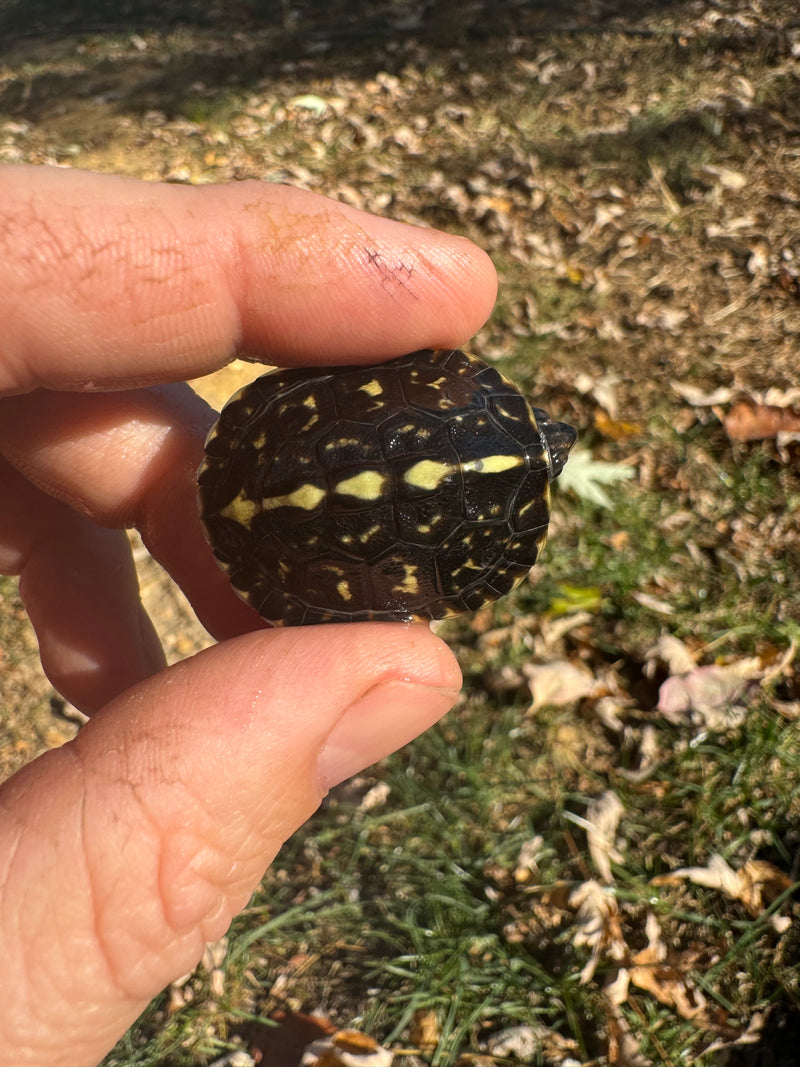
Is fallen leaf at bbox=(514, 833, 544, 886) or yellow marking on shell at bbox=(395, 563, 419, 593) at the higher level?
yellow marking on shell at bbox=(395, 563, 419, 593)

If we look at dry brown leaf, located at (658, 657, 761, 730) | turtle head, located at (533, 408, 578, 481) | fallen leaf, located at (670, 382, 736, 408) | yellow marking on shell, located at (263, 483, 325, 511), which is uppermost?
yellow marking on shell, located at (263, 483, 325, 511)

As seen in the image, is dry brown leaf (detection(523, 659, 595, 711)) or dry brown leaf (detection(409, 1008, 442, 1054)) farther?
dry brown leaf (detection(523, 659, 595, 711))

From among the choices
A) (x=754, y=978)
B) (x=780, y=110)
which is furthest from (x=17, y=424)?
(x=780, y=110)

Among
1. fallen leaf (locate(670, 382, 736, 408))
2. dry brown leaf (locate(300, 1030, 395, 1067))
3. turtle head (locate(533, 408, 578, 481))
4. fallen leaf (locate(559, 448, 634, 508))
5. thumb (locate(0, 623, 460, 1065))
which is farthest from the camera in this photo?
fallen leaf (locate(670, 382, 736, 408))

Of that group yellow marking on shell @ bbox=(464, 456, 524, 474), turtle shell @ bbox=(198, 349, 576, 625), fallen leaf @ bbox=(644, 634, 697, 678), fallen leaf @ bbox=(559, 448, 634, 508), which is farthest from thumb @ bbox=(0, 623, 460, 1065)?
fallen leaf @ bbox=(559, 448, 634, 508)

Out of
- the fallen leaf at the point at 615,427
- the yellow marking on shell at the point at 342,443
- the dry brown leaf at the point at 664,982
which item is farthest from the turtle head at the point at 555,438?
the dry brown leaf at the point at 664,982

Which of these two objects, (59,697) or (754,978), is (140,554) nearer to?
(59,697)

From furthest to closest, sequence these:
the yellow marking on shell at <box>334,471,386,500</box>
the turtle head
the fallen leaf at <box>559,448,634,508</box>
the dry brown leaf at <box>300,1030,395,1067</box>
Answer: the fallen leaf at <box>559,448,634,508</box> < the turtle head < the dry brown leaf at <box>300,1030,395,1067</box> < the yellow marking on shell at <box>334,471,386,500</box>

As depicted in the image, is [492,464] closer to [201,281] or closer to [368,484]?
[368,484]

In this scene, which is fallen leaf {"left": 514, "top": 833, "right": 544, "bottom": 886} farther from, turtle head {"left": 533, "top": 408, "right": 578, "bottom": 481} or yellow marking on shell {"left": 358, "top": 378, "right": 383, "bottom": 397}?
yellow marking on shell {"left": 358, "top": 378, "right": 383, "bottom": 397}
